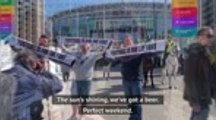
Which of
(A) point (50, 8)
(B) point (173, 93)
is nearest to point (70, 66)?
(A) point (50, 8)

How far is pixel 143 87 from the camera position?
7484 millimetres

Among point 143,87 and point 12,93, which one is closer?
point 12,93

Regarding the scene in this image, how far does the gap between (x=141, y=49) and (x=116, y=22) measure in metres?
0.38

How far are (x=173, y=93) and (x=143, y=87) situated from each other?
323 mm

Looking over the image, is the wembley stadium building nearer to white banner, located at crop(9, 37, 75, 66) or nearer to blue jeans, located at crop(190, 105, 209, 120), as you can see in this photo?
white banner, located at crop(9, 37, 75, 66)

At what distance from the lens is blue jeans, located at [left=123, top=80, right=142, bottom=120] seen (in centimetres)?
742

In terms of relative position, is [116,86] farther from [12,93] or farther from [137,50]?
[12,93]

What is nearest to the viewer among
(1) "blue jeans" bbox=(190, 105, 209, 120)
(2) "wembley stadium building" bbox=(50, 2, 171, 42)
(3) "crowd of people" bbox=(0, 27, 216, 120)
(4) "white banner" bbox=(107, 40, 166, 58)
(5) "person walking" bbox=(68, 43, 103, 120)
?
(3) "crowd of people" bbox=(0, 27, 216, 120)

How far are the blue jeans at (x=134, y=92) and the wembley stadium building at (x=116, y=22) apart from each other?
48 centimetres

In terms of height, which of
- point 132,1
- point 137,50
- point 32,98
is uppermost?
point 132,1

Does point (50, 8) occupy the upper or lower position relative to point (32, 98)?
upper
